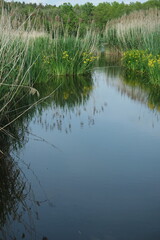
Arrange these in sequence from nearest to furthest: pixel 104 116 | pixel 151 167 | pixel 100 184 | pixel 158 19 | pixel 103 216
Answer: pixel 103 216 < pixel 100 184 < pixel 151 167 < pixel 104 116 < pixel 158 19

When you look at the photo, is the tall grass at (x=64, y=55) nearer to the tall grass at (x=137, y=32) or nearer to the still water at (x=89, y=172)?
the tall grass at (x=137, y=32)

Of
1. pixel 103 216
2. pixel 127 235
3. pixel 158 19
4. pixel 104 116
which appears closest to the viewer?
pixel 127 235

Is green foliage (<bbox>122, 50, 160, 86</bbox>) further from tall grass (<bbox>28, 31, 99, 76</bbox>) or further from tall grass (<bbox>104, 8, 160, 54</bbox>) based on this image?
tall grass (<bbox>28, 31, 99, 76</bbox>)

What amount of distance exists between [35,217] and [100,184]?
30.1 inches

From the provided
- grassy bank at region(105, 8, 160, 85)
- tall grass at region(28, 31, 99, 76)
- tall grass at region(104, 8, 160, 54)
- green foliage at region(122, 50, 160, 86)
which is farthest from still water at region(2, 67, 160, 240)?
tall grass at region(104, 8, 160, 54)

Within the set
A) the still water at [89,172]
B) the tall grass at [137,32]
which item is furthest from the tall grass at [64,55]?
the still water at [89,172]

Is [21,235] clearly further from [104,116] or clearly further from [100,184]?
[104,116]

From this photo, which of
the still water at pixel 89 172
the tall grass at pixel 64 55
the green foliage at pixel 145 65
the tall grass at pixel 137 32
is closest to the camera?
the still water at pixel 89 172

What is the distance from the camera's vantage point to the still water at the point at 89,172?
277cm

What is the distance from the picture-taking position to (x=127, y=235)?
2662 mm

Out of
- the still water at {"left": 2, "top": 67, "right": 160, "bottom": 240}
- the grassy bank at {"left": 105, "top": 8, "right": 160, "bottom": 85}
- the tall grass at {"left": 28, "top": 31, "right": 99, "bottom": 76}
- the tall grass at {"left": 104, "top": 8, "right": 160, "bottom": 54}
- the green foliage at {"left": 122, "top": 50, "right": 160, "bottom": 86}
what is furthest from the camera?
the tall grass at {"left": 104, "top": 8, "right": 160, "bottom": 54}

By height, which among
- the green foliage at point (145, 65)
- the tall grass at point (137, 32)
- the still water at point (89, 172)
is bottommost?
the still water at point (89, 172)

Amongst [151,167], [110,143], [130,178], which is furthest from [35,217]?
[110,143]

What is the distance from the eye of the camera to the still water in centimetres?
277
